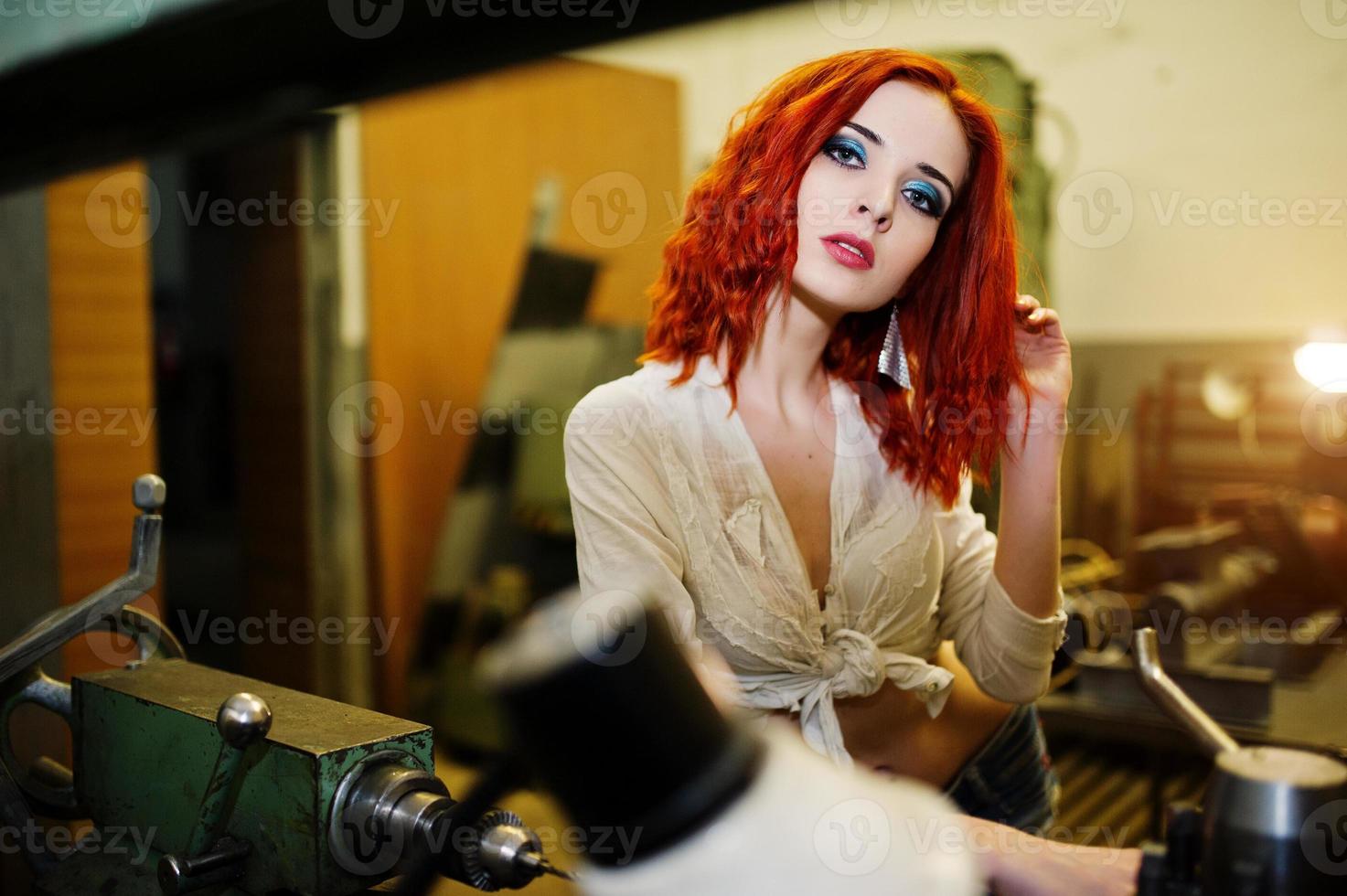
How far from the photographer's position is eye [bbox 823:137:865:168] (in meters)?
1.11

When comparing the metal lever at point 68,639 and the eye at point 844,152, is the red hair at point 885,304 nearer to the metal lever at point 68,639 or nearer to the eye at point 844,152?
the eye at point 844,152

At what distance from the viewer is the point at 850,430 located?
49.9 inches

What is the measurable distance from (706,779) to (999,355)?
2.53ft

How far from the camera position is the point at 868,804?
57cm

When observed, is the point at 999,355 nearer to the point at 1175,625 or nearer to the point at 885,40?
the point at 885,40

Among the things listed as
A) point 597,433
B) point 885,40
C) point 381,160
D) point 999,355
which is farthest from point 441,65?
point 381,160

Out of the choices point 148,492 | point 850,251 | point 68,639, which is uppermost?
point 850,251
